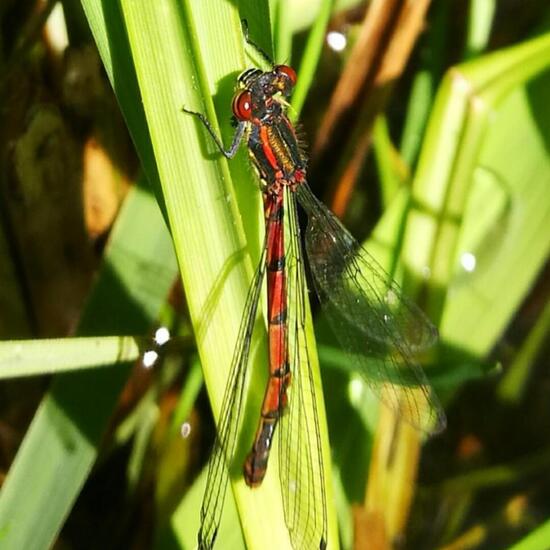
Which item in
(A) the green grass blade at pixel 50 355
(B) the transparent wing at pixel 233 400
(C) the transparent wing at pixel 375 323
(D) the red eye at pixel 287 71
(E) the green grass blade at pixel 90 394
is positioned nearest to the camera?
(A) the green grass blade at pixel 50 355

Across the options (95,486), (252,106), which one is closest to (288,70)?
(252,106)

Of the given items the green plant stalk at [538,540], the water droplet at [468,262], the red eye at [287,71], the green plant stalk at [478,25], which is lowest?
the green plant stalk at [538,540]

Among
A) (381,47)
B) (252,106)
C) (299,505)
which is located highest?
(381,47)

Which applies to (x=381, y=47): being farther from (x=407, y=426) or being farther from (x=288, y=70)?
(x=407, y=426)

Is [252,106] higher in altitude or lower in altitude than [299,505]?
higher

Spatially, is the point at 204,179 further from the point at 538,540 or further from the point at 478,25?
the point at 478,25

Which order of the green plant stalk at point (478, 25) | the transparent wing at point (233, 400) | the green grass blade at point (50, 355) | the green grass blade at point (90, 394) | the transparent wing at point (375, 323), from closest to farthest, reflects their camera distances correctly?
the green grass blade at point (50, 355) → the transparent wing at point (233, 400) → the green grass blade at point (90, 394) → the transparent wing at point (375, 323) → the green plant stalk at point (478, 25)

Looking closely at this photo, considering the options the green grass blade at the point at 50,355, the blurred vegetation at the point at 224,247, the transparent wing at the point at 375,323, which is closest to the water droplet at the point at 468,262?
the blurred vegetation at the point at 224,247

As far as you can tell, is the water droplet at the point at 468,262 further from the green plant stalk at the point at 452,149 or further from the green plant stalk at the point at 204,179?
the green plant stalk at the point at 204,179
